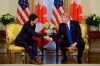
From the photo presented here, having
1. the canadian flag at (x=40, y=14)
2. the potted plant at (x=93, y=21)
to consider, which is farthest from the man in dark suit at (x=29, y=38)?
the potted plant at (x=93, y=21)

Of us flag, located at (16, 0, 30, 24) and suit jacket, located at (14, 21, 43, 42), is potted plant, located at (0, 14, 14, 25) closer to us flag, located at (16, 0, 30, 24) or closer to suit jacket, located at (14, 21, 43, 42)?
us flag, located at (16, 0, 30, 24)

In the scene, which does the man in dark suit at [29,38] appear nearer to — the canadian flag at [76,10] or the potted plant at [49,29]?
the potted plant at [49,29]

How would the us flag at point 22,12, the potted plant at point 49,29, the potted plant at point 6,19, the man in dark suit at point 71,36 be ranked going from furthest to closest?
the us flag at point 22,12
the potted plant at point 6,19
the potted plant at point 49,29
the man in dark suit at point 71,36

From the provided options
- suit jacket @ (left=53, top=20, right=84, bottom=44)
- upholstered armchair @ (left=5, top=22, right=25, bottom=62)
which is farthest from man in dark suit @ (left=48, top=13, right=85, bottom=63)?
upholstered armchair @ (left=5, top=22, right=25, bottom=62)

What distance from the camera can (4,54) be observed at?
8227 millimetres

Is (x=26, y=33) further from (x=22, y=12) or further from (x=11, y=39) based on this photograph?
(x=22, y=12)

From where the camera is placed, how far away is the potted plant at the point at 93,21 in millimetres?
8047

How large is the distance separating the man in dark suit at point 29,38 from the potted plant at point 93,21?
2.16m

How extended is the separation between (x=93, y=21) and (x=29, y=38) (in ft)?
7.72

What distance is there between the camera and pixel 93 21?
8.04 m

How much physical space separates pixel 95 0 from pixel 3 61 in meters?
3.59

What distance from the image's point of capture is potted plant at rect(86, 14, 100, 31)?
8.05 m

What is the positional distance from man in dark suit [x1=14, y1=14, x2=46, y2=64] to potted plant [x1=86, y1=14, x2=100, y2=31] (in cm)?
216

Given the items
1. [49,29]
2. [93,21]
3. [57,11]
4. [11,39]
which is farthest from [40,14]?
[11,39]
